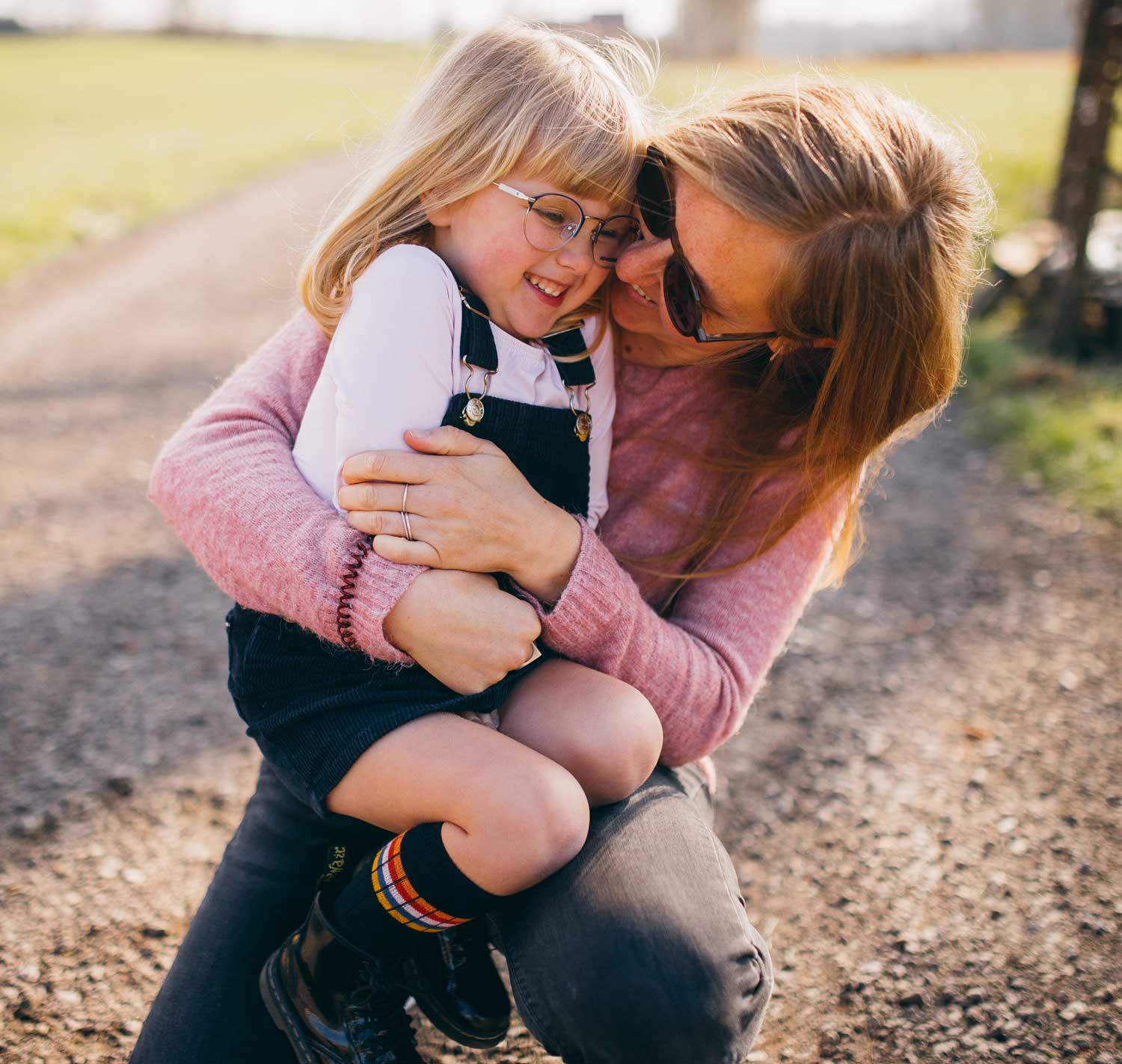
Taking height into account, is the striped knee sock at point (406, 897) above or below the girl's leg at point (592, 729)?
below

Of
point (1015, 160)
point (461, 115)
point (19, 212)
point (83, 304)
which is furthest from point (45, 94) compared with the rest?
point (461, 115)

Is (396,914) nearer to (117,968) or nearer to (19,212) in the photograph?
(117,968)

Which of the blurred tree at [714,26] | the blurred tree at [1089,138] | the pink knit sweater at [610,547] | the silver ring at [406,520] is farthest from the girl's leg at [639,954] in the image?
the blurred tree at [714,26]

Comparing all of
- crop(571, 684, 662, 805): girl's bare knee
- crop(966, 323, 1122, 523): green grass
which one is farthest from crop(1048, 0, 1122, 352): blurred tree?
crop(571, 684, 662, 805): girl's bare knee

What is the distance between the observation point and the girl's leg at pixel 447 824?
1351 millimetres

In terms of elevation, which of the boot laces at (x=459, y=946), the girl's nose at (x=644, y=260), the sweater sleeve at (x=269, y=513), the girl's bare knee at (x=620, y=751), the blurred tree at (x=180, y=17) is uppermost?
the girl's nose at (x=644, y=260)

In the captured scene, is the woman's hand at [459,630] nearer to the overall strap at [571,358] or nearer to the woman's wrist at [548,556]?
the woman's wrist at [548,556]

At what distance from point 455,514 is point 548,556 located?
17cm

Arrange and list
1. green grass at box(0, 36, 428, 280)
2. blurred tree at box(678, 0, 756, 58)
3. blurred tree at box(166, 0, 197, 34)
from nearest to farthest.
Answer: green grass at box(0, 36, 428, 280)
blurred tree at box(678, 0, 756, 58)
blurred tree at box(166, 0, 197, 34)

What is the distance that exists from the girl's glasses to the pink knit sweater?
284mm

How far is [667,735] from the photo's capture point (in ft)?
5.43

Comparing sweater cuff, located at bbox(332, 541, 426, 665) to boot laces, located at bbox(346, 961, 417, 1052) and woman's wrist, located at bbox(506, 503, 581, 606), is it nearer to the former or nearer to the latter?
woman's wrist, located at bbox(506, 503, 581, 606)

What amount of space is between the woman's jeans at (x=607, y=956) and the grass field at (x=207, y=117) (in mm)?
1311

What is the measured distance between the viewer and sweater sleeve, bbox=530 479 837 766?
1.55m
